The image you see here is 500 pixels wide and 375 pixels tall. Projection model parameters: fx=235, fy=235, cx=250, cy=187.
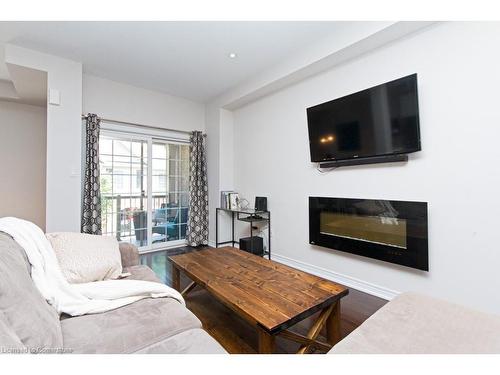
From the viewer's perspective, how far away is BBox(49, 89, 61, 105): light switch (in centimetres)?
259

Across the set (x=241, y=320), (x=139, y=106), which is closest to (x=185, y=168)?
(x=139, y=106)

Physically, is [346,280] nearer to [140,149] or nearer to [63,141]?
[140,149]

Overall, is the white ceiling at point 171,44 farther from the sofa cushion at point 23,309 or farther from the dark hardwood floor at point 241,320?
the dark hardwood floor at point 241,320

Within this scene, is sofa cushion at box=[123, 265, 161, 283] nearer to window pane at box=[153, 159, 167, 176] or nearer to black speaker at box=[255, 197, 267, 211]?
black speaker at box=[255, 197, 267, 211]

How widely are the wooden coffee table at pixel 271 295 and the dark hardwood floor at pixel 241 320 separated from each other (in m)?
0.23

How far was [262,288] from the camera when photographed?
148 centimetres

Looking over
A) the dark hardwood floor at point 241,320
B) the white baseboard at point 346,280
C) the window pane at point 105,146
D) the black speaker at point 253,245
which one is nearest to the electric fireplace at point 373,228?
the white baseboard at point 346,280

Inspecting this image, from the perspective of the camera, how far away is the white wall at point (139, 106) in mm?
3174

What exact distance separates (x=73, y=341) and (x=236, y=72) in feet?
10.1

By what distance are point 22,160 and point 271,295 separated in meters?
4.45

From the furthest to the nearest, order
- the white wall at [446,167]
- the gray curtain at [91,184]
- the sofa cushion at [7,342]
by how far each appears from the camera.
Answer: the gray curtain at [91,184]
the white wall at [446,167]
the sofa cushion at [7,342]

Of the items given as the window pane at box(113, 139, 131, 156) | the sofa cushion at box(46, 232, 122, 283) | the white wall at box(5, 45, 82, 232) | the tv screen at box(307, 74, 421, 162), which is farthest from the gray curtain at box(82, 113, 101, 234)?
the tv screen at box(307, 74, 421, 162)

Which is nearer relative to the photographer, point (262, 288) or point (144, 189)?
point (262, 288)
